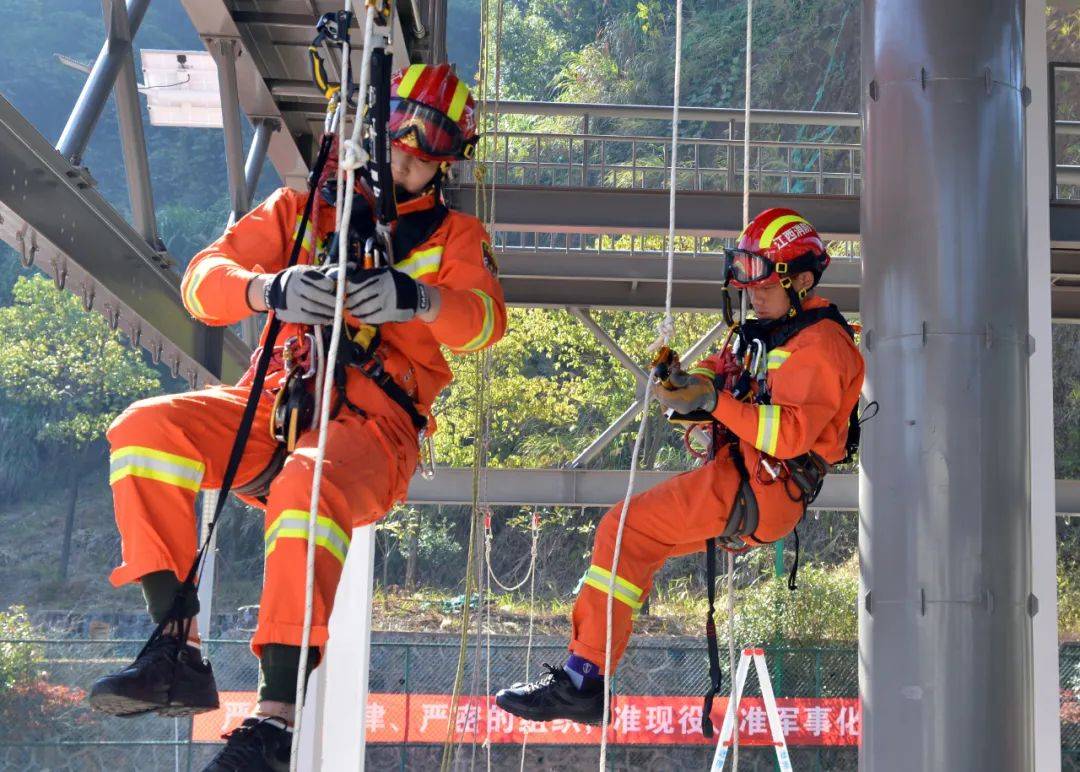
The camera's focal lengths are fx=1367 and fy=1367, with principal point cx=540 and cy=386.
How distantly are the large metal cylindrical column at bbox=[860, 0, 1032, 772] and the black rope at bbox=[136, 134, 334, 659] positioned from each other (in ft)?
9.11

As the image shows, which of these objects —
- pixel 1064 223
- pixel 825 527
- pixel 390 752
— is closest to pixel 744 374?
pixel 1064 223

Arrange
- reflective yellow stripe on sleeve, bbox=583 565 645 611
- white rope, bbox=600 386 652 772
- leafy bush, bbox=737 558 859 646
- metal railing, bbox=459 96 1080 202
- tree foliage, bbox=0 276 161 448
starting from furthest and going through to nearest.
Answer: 1. tree foliage, bbox=0 276 161 448
2. leafy bush, bbox=737 558 859 646
3. metal railing, bbox=459 96 1080 202
4. reflective yellow stripe on sleeve, bbox=583 565 645 611
5. white rope, bbox=600 386 652 772

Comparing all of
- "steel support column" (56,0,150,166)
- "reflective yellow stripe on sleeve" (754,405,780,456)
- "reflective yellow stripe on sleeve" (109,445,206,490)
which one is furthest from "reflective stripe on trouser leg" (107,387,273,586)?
"steel support column" (56,0,150,166)

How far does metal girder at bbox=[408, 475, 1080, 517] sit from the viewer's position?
1075 cm

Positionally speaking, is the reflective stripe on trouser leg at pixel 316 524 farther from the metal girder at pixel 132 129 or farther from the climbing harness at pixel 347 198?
the metal girder at pixel 132 129

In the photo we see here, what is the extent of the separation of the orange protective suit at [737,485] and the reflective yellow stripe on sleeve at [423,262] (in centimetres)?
101

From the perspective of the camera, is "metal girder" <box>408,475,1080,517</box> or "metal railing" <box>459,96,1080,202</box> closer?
"metal railing" <box>459,96,1080,202</box>

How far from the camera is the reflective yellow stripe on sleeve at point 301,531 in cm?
309

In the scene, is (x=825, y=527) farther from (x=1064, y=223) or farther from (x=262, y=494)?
(x=262, y=494)

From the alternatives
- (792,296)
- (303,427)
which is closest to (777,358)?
(792,296)

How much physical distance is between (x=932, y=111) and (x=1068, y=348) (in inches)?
1028

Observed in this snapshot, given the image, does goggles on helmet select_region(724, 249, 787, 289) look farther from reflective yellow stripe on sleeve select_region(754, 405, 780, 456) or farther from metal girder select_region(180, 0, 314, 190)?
metal girder select_region(180, 0, 314, 190)

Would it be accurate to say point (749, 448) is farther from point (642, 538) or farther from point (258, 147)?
point (258, 147)

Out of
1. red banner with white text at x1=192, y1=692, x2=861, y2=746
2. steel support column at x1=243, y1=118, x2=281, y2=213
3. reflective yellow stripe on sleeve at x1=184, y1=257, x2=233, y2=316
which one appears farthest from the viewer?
red banner with white text at x1=192, y1=692, x2=861, y2=746
